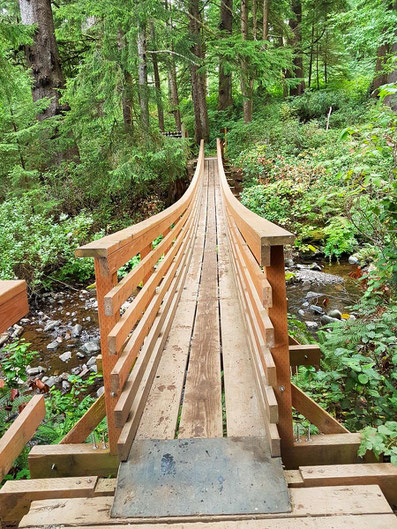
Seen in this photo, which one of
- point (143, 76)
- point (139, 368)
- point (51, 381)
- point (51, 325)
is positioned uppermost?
point (143, 76)

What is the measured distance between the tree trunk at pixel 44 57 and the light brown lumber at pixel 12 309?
11692 millimetres

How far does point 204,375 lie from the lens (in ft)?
9.36

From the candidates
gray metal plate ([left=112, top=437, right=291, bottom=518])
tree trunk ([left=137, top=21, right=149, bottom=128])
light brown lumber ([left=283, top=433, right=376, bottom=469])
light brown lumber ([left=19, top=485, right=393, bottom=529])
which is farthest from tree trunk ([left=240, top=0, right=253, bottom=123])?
light brown lumber ([left=19, top=485, right=393, bottom=529])

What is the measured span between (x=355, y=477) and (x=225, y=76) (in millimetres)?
25998

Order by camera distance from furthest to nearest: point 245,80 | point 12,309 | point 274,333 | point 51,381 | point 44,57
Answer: point 245,80
point 44,57
point 51,381
point 274,333
point 12,309

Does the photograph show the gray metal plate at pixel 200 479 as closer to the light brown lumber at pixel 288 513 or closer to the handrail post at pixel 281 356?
the light brown lumber at pixel 288 513

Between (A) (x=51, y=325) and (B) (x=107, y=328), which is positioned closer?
(B) (x=107, y=328)

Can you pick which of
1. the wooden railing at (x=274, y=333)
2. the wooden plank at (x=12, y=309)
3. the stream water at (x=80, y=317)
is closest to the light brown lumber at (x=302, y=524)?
the wooden railing at (x=274, y=333)

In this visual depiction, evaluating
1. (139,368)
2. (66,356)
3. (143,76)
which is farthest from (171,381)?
(143,76)

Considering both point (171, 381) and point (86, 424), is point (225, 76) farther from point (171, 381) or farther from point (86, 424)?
point (86, 424)

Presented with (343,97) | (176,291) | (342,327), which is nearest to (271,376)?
(342,327)

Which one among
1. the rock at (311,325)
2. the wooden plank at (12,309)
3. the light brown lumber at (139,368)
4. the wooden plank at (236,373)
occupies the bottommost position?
the rock at (311,325)

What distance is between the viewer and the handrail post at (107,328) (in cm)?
197

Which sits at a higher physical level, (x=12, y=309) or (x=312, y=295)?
(x=12, y=309)
